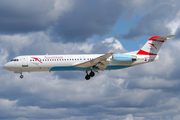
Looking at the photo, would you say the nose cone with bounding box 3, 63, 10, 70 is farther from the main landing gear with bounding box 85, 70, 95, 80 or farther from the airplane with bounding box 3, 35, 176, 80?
the main landing gear with bounding box 85, 70, 95, 80

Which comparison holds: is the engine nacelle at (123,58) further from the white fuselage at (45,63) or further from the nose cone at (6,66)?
the nose cone at (6,66)

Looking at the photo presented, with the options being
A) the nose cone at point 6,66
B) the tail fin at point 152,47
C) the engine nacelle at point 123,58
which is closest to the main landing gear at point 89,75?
the engine nacelle at point 123,58

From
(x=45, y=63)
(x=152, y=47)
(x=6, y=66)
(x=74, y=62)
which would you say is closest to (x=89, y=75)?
(x=74, y=62)

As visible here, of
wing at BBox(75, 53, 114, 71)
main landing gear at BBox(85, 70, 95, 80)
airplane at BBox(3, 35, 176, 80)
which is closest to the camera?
wing at BBox(75, 53, 114, 71)

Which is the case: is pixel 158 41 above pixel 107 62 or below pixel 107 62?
above

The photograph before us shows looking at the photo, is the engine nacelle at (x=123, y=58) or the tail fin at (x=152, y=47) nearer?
the engine nacelle at (x=123, y=58)

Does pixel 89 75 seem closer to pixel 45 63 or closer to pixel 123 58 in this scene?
pixel 123 58

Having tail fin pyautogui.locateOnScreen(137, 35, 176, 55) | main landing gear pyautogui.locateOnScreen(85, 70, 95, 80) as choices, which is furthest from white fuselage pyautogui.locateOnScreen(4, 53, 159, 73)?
tail fin pyautogui.locateOnScreen(137, 35, 176, 55)

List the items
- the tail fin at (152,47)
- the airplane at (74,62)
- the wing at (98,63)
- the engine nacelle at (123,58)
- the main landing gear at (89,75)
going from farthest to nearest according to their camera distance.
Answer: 1. the tail fin at (152,47)
2. the main landing gear at (89,75)
3. the engine nacelle at (123,58)
4. the airplane at (74,62)
5. the wing at (98,63)

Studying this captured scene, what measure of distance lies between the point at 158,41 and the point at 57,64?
2225 cm

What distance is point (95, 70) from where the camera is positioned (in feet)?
167

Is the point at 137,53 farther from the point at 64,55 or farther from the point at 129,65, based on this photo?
the point at 64,55

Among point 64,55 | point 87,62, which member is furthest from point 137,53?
point 64,55

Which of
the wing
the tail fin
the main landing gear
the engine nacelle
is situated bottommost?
the main landing gear
